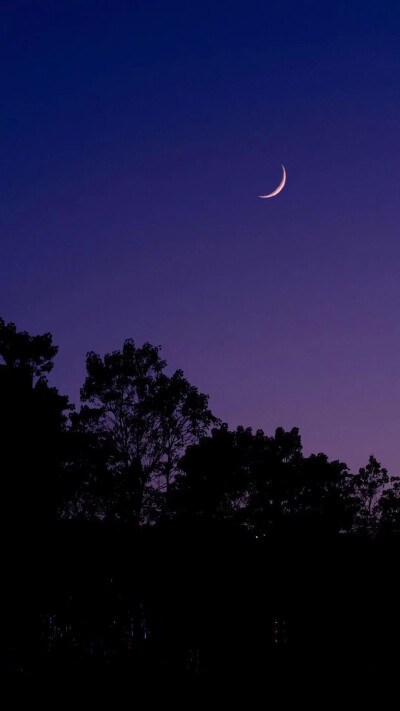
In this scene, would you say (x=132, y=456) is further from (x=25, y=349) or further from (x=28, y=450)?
(x=28, y=450)

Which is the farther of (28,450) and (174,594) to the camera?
(28,450)

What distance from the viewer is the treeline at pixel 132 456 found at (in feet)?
52.1

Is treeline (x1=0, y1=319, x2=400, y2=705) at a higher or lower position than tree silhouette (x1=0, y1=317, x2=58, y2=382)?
lower

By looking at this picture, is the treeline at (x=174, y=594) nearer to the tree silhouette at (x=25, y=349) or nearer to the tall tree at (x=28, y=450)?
the tall tree at (x=28, y=450)

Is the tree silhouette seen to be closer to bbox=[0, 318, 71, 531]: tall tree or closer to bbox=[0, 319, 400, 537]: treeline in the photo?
bbox=[0, 319, 400, 537]: treeline

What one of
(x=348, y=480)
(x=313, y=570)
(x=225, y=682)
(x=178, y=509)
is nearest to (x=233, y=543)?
(x=313, y=570)

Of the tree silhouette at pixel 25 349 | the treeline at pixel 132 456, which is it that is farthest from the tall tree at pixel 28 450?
the tree silhouette at pixel 25 349

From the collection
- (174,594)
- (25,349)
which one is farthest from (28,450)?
(25,349)

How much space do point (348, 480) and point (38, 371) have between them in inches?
1555

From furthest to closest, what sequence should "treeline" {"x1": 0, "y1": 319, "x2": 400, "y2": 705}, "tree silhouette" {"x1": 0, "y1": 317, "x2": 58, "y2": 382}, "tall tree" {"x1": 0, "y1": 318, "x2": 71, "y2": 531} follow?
1. "tree silhouette" {"x1": 0, "y1": 317, "x2": 58, "y2": 382}
2. "tall tree" {"x1": 0, "y1": 318, "x2": 71, "y2": 531}
3. "treeline" {"x1": 0, "y1": 319, "x2": 400, "y2": 705}

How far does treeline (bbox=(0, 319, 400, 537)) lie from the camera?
15894mm

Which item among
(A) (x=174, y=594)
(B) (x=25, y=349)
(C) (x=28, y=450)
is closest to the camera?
(A) (x=174, y=594)

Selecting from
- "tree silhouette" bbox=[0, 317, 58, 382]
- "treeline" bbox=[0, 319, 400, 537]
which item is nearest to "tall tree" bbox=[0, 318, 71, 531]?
"treeline" bbox=[0, 319, 400, 537]

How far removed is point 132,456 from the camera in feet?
114
